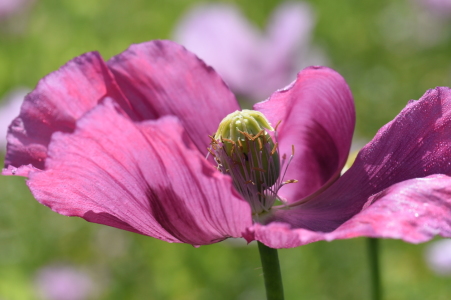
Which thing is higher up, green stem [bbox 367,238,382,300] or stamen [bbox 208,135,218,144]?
stamen [bbox 208,135,218,144]

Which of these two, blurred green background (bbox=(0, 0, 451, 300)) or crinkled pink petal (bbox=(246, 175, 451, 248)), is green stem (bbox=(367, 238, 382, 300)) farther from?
blurred green background (bbox=(0, 0, 451, 300))

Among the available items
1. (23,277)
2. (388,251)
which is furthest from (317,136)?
(388,251)

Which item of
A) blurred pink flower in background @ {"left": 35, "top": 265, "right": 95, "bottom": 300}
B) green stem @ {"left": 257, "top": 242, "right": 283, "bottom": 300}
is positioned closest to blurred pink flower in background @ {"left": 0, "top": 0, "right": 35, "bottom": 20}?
blurred pink flower in background @ {"left": 35, "top": 265, "right": 95, "bottom": 300}

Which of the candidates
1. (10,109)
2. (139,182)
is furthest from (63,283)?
(139,182)

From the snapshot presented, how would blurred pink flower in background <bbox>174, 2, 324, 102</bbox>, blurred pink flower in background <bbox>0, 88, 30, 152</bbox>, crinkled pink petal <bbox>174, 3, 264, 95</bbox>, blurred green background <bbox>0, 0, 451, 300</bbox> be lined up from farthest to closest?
crinkled pink petal <bbox>174, 3, 264, 95</bbox>
blurred pink flower in background <bbox>174, 2, 324, 102</bbox>
blurred green background <bbox>0, 0, 451, 300</bbox>
blurred pink flower in background <bbox>0, 88, 30, 152</bbox>

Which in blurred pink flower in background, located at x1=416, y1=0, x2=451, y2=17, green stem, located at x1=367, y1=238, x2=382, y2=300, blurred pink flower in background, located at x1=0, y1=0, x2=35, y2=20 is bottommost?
green stem, located at x1=367, y1=238, x2=382, y2=300

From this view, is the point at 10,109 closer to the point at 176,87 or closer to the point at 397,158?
the point at 176,87

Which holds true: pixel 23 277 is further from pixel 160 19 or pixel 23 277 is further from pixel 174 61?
pixel 160 19

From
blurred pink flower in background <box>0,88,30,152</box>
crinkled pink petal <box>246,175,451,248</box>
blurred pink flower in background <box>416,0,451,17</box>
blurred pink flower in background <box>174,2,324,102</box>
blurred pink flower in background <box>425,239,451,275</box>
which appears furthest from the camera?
blurred pink flower in background <box>416,0,451,17</box>

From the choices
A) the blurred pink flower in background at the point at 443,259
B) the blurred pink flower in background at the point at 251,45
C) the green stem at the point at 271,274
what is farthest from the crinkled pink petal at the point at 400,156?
the blurred pink flower in background at the point at 251,45
